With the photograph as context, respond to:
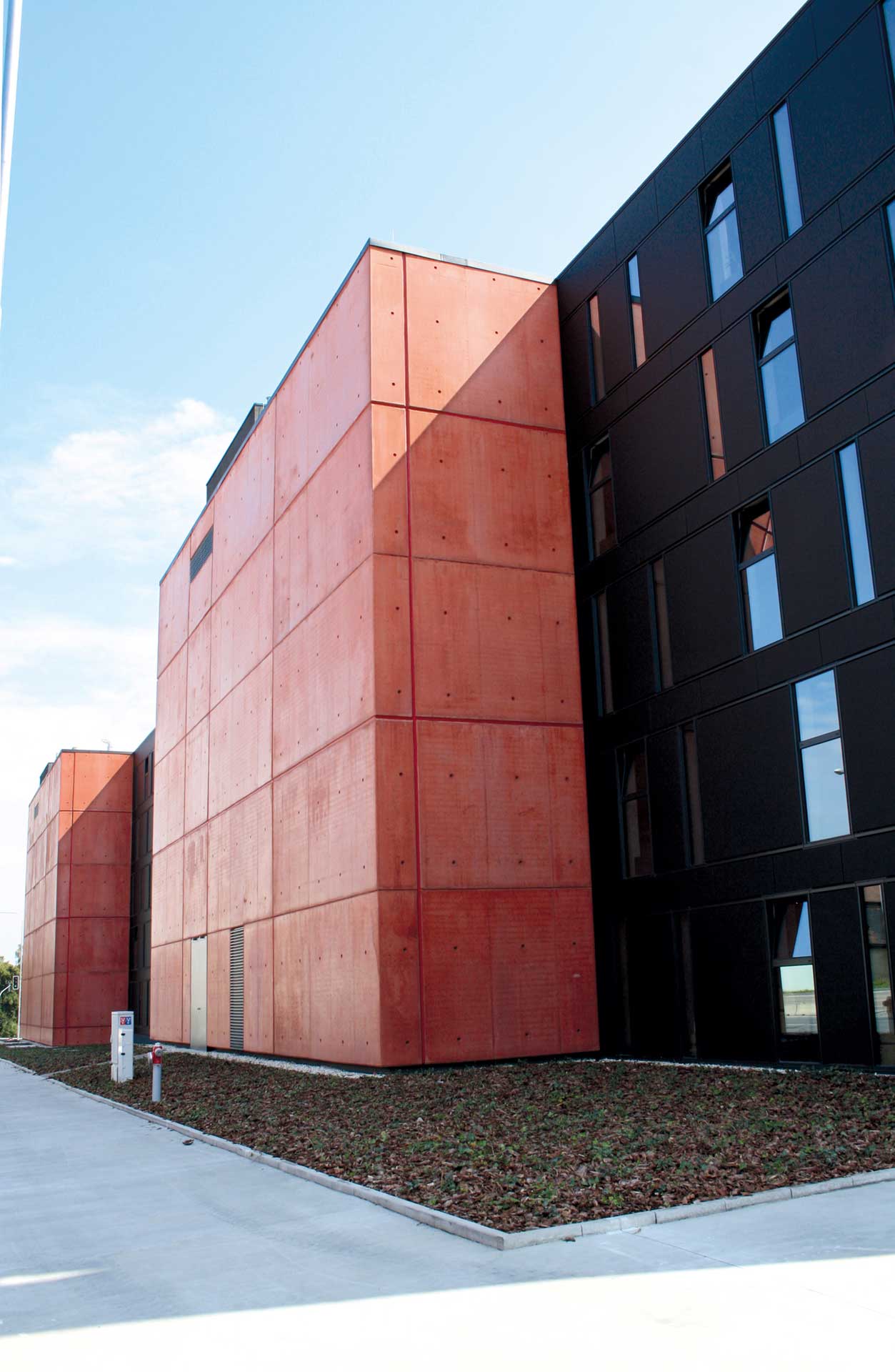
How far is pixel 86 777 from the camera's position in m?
50.6

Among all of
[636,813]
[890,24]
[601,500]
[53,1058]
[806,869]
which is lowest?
[53,1058]

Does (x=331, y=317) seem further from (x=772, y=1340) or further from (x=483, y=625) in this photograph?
(x=772, y=1340)

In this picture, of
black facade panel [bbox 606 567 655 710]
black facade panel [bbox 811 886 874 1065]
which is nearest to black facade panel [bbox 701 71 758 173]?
black facade panel [bbox 606 567 655 710]

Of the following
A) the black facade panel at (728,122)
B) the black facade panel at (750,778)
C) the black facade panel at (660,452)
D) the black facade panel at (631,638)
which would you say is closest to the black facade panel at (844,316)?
the black facade panel at (660,452)

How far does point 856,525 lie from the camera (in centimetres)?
1524

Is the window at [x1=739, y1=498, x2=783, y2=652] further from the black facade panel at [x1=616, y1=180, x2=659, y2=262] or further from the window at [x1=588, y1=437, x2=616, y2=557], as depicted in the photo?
the black facade panel at [x1=616, y1=180, x2=659, y2=262]

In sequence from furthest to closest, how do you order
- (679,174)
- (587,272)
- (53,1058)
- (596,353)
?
(53,1058) → (587,272) → (596,353) → (679,174)

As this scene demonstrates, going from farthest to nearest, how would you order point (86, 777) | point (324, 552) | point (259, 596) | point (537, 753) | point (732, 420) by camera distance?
point (86, 777) → point (259, 596) → point (324, 552) → point (537, 753) → point (732, 420)

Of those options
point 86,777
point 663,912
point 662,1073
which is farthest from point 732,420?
point 86,777

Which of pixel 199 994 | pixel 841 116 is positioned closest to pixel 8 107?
pixel 841 116

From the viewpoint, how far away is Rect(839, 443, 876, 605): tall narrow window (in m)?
15.0

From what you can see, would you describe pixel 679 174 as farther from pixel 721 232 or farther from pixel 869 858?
pixel 869 858

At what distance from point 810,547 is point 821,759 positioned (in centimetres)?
289

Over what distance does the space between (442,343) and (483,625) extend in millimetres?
5222
